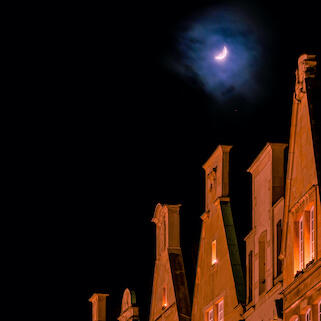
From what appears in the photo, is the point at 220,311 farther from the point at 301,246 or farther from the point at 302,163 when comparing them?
the point at 302,163

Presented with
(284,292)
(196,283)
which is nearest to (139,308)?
(196,283)

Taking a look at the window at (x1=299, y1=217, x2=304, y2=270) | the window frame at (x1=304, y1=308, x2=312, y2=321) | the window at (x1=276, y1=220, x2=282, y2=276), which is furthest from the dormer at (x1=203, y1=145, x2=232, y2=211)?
the window frame at (x1=304, y1=308, x2=312, y2=321)

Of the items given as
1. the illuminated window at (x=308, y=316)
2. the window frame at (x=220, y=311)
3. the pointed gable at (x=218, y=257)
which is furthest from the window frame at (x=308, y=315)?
the window frame at (x=220, y=311)

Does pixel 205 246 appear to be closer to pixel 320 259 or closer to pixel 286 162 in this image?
pixel 286 162

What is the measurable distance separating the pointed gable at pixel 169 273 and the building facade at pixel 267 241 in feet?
0.14

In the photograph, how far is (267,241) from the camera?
39.9 metres

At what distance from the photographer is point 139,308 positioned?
5641 cm

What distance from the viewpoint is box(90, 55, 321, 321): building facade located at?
117 ft

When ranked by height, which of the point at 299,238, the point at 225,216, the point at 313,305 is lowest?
the point at 313,305

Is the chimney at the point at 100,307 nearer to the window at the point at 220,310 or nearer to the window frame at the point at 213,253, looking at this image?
the window frame at the point at 213,253

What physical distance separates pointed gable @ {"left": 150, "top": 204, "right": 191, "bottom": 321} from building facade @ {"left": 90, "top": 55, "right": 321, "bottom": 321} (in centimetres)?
4

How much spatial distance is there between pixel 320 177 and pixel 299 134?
2236 mm

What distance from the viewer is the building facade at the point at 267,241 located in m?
35.5

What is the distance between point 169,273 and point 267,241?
10782mm
